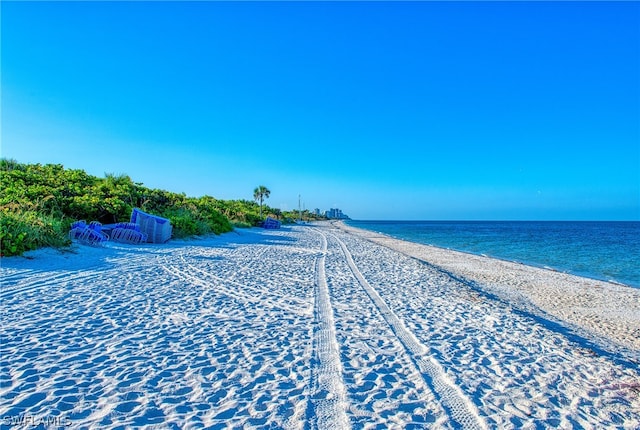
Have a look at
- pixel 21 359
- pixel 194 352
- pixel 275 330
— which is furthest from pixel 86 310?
pixel 275 330

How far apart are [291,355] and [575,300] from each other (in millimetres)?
9935

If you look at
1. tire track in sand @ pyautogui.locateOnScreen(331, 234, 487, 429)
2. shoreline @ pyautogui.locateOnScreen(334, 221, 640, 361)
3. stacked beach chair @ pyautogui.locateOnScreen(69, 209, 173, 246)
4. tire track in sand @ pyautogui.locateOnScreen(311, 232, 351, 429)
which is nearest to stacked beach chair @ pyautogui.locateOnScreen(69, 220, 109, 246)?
stacked beach chair @ pyautogui.locateOnScreen(69, 209, 173, 246)

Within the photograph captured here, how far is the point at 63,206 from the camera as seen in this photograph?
16.0 meters

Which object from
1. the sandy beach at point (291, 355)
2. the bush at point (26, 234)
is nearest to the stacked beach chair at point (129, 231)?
the bush at point (26, 234)

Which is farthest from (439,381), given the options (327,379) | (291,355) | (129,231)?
(129,231)

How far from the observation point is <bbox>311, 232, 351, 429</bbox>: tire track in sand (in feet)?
11.2

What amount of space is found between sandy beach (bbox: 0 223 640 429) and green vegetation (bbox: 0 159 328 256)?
1.09m

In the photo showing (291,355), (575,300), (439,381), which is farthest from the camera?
(575,300)

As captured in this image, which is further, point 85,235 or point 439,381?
point 85,235

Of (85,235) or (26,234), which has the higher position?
(26,234)

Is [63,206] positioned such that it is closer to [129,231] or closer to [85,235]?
[129,231]

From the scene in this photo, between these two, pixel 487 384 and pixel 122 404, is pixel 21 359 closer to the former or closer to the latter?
pixel 122 404

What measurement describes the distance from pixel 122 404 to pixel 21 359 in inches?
67.3

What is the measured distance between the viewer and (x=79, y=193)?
1866 centimetres
